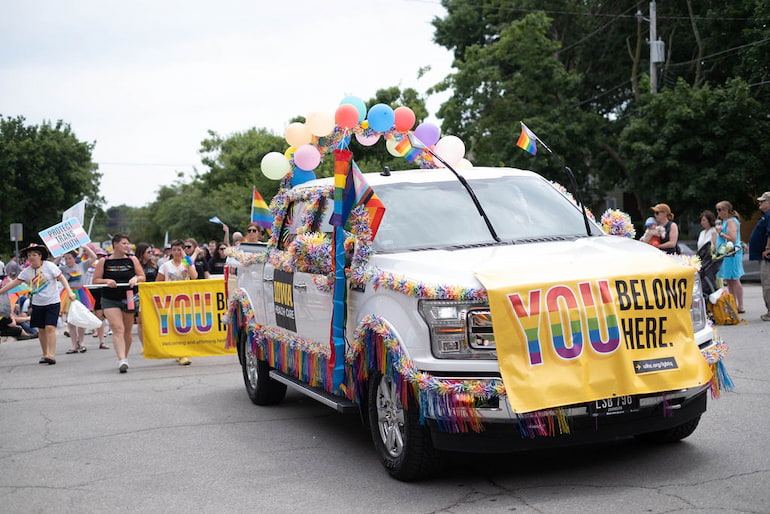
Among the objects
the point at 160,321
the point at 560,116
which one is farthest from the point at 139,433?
the point at 560,116

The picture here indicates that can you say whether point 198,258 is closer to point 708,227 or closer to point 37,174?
point 708,227

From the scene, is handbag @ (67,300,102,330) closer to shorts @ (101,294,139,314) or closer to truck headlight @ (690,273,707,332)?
shorts @ (101,294,139,314)

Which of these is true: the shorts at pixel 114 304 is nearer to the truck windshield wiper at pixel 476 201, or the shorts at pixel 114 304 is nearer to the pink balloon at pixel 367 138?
the pink balloon at pixel 367 138

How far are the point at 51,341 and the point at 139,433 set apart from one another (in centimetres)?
675

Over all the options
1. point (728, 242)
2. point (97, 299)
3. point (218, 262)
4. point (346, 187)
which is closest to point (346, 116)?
point (346, 187)

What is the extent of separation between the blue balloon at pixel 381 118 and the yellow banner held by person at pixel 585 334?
3335mm

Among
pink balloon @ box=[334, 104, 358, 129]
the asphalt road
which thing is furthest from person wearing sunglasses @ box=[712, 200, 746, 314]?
pink balloon @ box=[334, 104, 358, 129]

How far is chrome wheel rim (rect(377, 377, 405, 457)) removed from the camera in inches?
240

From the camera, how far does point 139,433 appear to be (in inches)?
332

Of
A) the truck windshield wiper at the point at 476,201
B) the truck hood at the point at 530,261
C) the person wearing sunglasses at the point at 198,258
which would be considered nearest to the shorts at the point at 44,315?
the person wearing sunglasses at the point at 198,258

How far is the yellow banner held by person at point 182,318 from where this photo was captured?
13648mm

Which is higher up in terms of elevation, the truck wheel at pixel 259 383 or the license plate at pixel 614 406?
the license plate at pixel 614 406

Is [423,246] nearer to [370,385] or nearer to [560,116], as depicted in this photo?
[370,385]

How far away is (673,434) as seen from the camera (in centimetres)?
668
